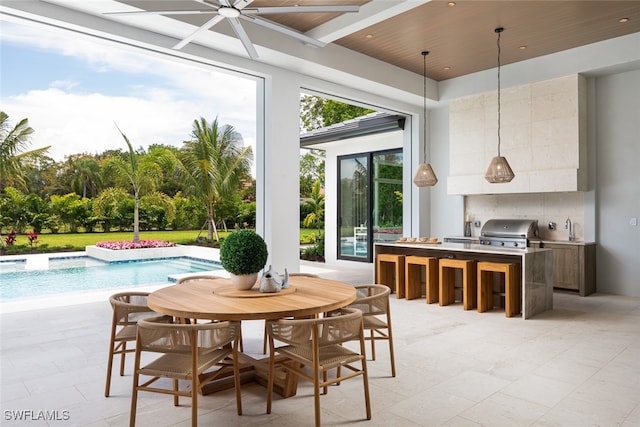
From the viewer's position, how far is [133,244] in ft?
27.1

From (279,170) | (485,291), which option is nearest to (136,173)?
(279,170)

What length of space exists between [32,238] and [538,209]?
769 cm

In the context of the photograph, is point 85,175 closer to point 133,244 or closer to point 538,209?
point 133,244

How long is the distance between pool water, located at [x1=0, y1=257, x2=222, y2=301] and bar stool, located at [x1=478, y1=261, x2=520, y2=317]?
526 cm

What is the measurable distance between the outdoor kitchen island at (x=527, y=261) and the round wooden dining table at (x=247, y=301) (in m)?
2.67

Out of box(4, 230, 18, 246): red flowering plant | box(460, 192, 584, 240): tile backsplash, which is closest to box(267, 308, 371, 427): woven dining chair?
box(4, 230, 18, 246): red flowering plant

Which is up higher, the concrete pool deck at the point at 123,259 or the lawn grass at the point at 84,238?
the lawn grass at the point at 84,238

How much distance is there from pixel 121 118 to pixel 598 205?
7648 millimetres

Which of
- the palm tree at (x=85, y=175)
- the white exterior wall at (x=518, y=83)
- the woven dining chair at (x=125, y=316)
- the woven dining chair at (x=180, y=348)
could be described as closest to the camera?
the woven dining chair at (x=180, y=348)

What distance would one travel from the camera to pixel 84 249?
24.3ft

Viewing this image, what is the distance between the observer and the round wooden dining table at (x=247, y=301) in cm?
246

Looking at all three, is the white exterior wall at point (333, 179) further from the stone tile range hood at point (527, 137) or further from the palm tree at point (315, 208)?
the stone tile range hood at point (527, 137)

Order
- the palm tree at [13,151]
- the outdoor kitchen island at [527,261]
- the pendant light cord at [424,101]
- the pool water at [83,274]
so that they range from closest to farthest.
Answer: the outdoor kitchen island at [527,261] → the palm tree at [13,151] → the pendant light cord at [424,101] → the pool water at [83,274]

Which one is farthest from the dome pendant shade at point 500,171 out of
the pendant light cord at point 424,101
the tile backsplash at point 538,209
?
the pendant light cord at point 424,101
